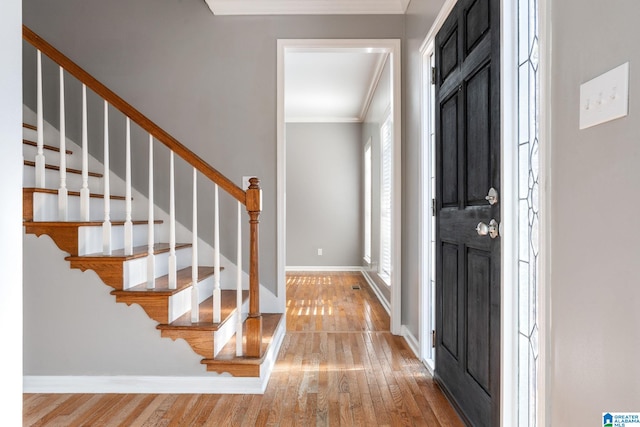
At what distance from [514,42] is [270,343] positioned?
2137 millimetres

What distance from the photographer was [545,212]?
1.29 m

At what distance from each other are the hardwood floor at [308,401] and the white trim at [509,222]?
20.3 inches

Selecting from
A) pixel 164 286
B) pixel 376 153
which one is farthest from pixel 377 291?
pixel 164 286

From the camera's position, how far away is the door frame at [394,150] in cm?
342

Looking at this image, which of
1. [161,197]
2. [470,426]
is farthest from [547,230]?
[161,197]

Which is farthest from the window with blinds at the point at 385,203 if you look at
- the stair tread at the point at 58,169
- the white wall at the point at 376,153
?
the stair tread at the point at 58,169

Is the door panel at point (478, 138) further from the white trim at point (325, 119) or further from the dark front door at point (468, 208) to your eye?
the white trim at point (325, 119)

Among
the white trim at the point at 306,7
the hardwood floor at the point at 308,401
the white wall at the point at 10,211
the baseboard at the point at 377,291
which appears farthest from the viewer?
the baseboard at the point at 377,291

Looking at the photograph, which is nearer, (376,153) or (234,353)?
(234,353)

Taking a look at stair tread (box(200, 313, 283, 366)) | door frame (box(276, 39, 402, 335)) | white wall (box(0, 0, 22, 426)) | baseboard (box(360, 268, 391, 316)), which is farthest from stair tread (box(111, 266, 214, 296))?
baseboard (box(360, 268, 391, 316))

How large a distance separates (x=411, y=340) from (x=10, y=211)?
8.77 ft

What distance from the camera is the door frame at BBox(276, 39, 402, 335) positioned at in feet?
11.2

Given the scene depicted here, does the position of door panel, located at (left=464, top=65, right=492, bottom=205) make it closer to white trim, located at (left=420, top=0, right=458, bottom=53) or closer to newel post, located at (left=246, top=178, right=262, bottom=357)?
white trim, located at (left=420, top=0, right=458, bottom=53)

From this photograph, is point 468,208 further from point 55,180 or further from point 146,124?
point 55,180
